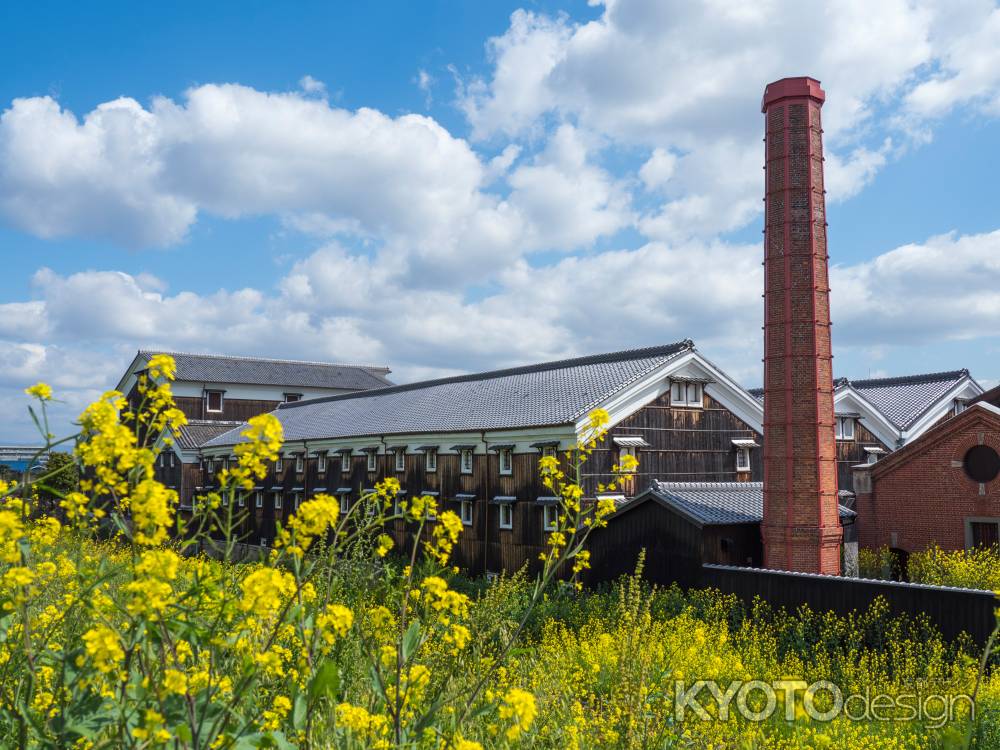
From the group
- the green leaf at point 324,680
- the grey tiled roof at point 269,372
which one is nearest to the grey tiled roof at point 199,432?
the grey tiled roof at point 269,372

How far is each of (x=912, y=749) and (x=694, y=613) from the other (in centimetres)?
762

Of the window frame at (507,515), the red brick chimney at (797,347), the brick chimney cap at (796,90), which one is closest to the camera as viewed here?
the red brick chimney at (797,347)

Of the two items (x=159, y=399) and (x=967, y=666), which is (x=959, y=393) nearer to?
(x=967, y=666)

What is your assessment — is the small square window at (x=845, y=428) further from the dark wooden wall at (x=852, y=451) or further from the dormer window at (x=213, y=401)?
the dormer window at (x=213, y=401)

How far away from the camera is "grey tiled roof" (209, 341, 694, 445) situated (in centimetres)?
2298

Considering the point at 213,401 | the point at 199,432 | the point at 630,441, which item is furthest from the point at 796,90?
the point at 213,401

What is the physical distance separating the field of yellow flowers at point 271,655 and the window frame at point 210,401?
37553mm

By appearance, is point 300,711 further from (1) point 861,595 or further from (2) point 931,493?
(2) point 931,493

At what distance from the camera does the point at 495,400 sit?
2664 cm

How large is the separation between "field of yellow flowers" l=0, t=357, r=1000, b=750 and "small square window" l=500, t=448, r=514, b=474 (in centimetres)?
1219

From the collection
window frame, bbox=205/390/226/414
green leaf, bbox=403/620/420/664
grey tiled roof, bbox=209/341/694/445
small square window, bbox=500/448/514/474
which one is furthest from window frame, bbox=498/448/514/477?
window frame, bbox=205/390/226/414

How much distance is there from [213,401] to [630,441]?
31734 millimetres

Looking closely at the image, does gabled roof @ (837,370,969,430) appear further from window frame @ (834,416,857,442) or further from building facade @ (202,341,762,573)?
building facade @ (202,341,762,573)

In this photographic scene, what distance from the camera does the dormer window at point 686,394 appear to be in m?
23.7
